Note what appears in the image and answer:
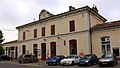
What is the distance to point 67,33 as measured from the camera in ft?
98.2

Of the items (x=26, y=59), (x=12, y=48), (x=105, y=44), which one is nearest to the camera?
(x=105, y=44)

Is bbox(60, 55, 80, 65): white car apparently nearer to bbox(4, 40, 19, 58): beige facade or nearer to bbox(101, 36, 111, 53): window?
bbox(101, 36, 111, 53): window

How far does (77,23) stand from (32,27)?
1181cm

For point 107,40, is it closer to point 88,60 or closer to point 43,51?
point 88,60

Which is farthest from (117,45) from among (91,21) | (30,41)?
(30,41)

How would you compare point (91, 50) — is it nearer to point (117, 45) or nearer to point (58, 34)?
point (117, 45)

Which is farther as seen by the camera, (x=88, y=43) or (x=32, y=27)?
(x=32, y=27)

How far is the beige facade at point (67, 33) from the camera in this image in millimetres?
27422

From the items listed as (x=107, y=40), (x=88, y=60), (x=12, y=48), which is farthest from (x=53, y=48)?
(x=12, y=48)

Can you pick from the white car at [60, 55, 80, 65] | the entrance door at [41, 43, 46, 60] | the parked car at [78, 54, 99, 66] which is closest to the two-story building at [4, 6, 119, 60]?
the entrance door at [41, 43, 46, 60]

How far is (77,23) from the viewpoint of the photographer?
28.8 meters

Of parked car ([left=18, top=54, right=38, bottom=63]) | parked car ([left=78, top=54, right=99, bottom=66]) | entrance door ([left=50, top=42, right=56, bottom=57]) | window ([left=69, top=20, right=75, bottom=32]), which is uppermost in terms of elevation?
window ([left=69, top=20, right=75, bottom=32])

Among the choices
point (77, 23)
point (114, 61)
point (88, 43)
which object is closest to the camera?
point (114, 61)

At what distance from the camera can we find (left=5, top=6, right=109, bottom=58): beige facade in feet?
90.0
